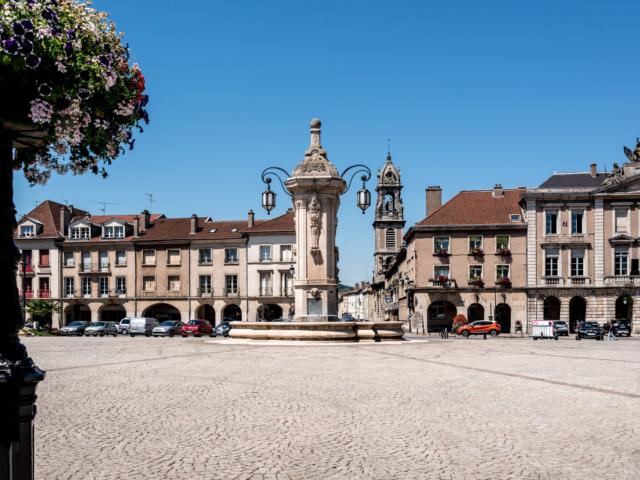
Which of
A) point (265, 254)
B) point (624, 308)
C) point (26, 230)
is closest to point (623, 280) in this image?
point (624, 308)

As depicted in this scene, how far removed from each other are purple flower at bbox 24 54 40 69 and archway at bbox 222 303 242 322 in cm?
6591

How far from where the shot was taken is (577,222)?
61406 millimetres

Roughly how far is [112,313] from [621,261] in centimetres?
4706

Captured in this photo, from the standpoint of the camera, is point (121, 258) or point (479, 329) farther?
point (121, 258)

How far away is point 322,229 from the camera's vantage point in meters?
27.7

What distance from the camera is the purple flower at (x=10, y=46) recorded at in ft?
12.7

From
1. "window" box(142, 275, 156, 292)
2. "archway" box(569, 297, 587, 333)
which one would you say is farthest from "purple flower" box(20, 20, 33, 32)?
"window" box(142, 275, 156, 292)

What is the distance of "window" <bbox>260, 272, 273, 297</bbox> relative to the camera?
68019 mm

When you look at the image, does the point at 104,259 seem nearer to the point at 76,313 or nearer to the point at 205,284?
the point at 76,313

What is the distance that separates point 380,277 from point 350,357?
103 m

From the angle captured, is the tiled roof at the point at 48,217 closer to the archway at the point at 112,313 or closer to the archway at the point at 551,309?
the archway at the point at 112,313

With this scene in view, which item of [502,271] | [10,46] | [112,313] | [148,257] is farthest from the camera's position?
[112,313]

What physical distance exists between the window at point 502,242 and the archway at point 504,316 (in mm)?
4958

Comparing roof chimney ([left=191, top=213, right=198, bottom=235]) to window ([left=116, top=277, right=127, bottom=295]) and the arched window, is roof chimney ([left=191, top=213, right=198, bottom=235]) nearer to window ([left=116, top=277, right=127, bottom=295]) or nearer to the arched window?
window ([left=116, top=277, right=127, bottom=295])
